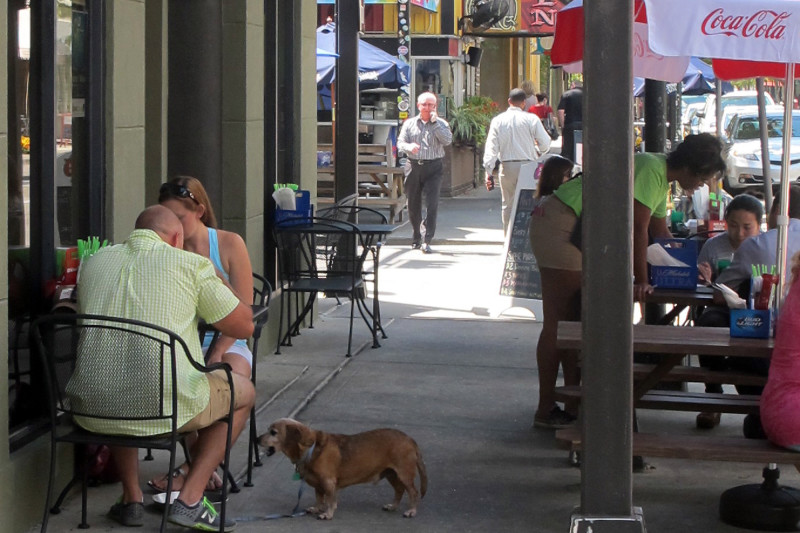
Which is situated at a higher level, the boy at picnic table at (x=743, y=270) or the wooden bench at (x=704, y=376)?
the boy at picnic table at (x=743, y=270)

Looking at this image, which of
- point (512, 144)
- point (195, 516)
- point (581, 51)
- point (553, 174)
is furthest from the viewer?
point (512, 144)

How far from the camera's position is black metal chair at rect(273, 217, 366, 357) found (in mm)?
8469

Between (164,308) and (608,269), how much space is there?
1660mm

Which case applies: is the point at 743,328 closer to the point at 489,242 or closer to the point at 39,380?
the point at 39,380

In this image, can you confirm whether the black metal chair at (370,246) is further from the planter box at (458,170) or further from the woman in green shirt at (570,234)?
the planter box at (458,170)

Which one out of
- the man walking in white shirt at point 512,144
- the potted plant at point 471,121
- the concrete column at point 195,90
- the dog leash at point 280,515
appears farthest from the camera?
the potted plant at point 471,121

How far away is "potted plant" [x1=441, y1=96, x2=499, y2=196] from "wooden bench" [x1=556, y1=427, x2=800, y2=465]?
17.0 meters

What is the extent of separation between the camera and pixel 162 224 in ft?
15.6

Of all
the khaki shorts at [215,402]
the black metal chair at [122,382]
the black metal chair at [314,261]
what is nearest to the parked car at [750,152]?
the black metal chair at [314,261]

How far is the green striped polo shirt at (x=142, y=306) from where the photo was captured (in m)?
4.50

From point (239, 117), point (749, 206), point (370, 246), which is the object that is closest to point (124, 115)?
point (239, 117)

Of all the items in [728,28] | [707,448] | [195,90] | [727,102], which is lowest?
[707,448]

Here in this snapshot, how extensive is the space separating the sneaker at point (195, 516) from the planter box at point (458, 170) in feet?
53.8

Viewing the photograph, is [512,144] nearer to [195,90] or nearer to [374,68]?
[374,68]
